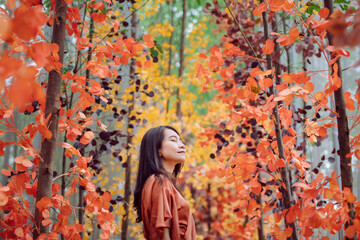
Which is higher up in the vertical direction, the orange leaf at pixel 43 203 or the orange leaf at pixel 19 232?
the orange leaf at pixel 43 203

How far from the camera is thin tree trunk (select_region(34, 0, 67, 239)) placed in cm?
120

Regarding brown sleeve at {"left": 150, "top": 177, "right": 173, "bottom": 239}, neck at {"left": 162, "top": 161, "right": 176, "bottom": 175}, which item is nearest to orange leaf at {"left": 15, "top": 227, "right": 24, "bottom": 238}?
brown sleeve at {"left": 150, "top": 177, "right": 173, "bottom": 239}

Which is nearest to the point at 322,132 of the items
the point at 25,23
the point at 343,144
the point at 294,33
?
the point at 343,144

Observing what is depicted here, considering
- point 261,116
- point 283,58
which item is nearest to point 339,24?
point 261,116

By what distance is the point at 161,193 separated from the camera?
141cm

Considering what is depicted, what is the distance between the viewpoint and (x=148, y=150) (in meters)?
1.65

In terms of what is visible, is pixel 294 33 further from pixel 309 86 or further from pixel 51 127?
pixel 51 127

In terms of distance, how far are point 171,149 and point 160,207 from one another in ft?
1.12

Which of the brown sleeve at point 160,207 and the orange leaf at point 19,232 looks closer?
the orange leaf at point 19,232

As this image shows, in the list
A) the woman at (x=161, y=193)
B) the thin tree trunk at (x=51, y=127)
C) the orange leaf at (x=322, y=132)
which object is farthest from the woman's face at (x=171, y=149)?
the orange leaf at (x=322, y=132)

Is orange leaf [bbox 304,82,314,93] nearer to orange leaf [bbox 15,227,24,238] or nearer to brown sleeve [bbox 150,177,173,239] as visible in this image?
brown sleeve [bbox 150,177,173,239]

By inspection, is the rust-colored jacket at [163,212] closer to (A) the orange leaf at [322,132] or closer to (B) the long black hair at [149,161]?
(B) the long black hair at [149,161]

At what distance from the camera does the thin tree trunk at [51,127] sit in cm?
120

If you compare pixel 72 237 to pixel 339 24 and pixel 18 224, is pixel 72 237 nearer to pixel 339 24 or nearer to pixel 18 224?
pixel 18 224
